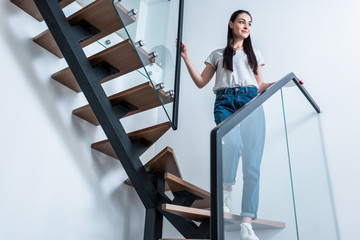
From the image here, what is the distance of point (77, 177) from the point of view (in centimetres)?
273

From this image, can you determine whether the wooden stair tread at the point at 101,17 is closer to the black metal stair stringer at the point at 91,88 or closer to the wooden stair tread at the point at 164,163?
the black metal stair stringer at the point at 91,88

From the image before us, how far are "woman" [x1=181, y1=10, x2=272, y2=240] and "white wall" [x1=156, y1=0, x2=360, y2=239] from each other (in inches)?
29.7

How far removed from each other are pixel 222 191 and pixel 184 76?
258 cm

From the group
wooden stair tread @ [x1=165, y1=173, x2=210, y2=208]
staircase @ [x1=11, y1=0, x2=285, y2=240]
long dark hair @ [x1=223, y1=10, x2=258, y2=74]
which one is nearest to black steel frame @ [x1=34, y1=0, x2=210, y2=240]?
staircase @ [x1=11, y1=0, x2=285, y2=240]

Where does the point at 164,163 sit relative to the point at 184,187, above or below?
above

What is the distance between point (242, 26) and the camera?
2.54 m

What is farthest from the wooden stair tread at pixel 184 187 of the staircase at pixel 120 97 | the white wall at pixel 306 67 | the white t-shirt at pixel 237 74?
the white t-shirt at pixel 237 74

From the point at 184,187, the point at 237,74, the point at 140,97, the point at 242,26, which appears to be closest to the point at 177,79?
the point at 140,97

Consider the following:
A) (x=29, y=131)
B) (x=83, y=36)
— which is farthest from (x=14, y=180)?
(x=83, y=36)

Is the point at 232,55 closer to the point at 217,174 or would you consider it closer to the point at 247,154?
the point at 247,154

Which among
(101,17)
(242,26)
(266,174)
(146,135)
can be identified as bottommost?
(266,174)

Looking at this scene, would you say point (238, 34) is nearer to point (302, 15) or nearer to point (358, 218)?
point (302, 15)

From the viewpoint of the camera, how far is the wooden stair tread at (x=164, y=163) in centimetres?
248

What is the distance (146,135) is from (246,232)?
1290mm
